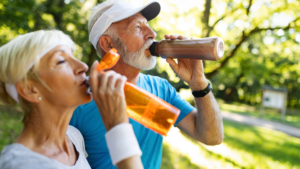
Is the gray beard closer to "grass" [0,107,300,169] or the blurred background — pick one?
the blurred background

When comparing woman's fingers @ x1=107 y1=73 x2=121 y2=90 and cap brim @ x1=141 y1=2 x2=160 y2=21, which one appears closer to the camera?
woman's fingers @ x1=107 y1=73 x2=121 y2=90

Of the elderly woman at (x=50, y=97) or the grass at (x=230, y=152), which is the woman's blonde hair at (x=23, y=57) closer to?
the elderly woman at (x=50, y=97)

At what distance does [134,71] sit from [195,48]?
0.61 m

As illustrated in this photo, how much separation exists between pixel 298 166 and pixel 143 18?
7265 mm

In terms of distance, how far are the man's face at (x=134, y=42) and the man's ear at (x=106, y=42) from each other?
5 centimetres

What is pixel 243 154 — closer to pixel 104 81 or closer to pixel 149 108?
pixel 149 108

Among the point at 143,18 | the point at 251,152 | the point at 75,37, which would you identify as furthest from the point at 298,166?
the point at 75,37

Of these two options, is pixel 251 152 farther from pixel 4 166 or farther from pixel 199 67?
pixel 4 166

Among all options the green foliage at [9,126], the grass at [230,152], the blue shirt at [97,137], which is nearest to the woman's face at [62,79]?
the blue shirt at [97,137]

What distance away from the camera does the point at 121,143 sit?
3.37 feet

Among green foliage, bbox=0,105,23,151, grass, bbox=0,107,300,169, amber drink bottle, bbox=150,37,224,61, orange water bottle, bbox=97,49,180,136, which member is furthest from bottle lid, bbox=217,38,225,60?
green foliage, bbox=0,105,23,151

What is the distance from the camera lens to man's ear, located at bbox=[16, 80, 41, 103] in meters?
1.12

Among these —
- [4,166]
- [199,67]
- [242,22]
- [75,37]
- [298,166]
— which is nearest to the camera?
[4,166]

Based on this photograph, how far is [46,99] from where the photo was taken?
46.2 inches
